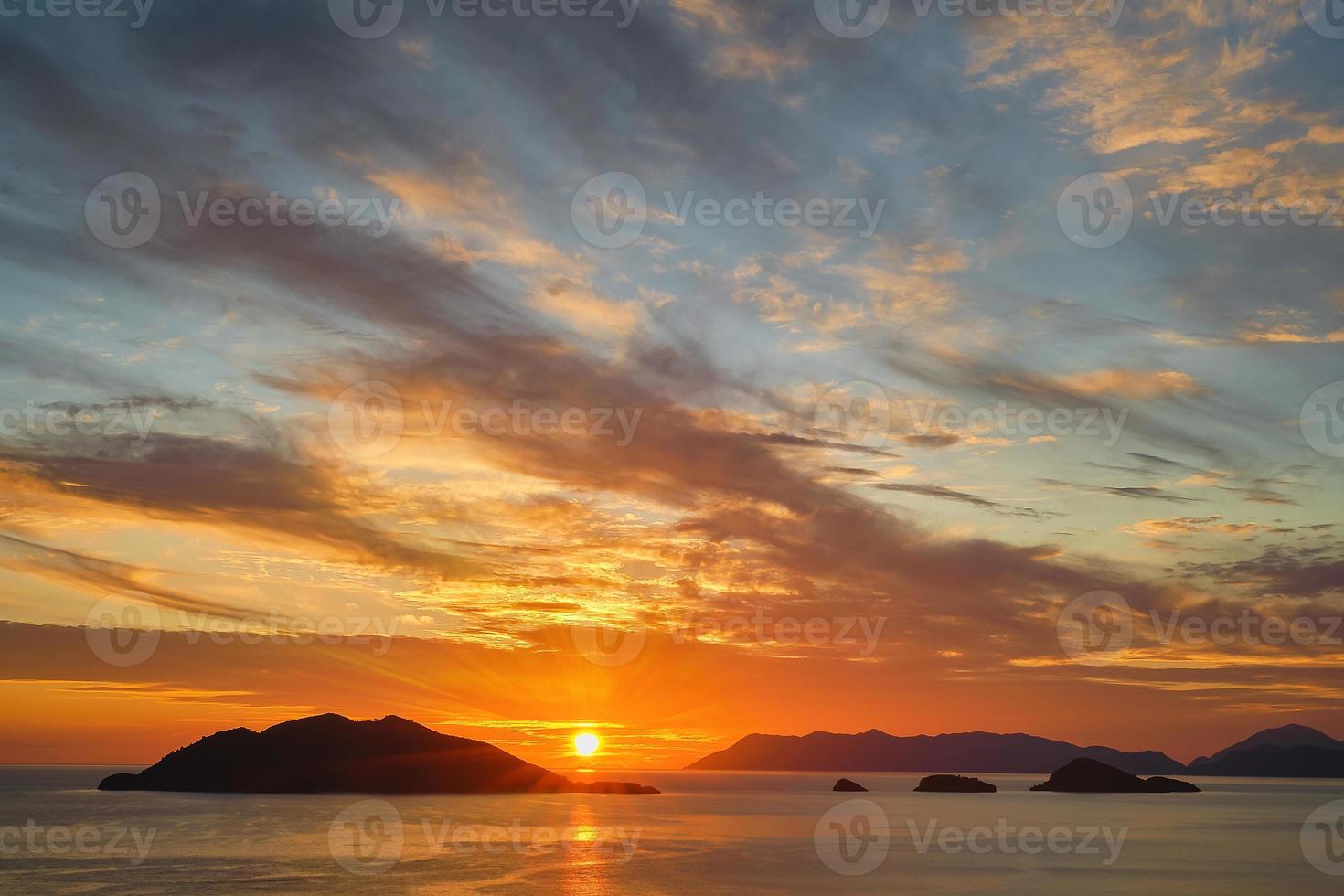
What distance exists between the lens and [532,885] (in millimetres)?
76500

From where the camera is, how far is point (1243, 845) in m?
118

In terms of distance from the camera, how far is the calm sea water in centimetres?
7681

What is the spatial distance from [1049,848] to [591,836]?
184 feet

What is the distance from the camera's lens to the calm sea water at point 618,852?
76812mm

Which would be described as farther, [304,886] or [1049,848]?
[1049,848]

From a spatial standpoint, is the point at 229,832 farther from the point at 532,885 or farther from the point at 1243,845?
the point at 1243,845

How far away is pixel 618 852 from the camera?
10319 centimetres

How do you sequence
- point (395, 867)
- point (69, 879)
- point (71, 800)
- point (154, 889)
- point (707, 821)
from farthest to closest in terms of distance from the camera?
point (71, 800), point (707, 821), point (395, 867), point (69, 879), point (154, 889)

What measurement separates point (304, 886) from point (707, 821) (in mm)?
102559

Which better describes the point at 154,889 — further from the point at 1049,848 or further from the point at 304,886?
the point at 1049,848

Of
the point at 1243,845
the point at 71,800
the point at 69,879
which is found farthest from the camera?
the point at 71,800

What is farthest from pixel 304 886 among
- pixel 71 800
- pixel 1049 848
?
pixel 71 800

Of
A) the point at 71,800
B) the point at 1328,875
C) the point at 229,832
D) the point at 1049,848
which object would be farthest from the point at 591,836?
the point at 71,800

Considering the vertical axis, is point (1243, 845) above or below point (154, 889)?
below
